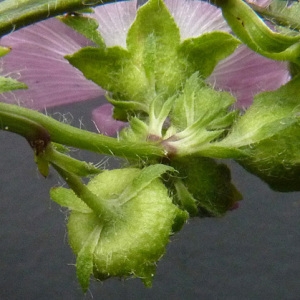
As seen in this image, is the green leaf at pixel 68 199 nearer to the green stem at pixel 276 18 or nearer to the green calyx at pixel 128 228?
the green calyx at pixel 128 228

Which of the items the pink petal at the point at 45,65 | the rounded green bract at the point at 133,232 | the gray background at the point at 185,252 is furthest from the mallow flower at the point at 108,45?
the gray background at the point at 185,252

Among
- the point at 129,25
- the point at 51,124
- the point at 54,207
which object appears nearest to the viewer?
the point at 51,124

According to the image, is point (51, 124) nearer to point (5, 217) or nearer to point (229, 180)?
point (229, 180)

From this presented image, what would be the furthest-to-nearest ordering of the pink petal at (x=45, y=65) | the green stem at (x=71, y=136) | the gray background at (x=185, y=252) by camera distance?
1. the gray background at (x=185, y=252)
2. the pink petal at (x=45, y=65)
3. the green stem at (x=71, y=136)

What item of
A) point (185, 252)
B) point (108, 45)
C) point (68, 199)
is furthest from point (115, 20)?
point (185, 252)

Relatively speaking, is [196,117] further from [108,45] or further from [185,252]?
[185,252]

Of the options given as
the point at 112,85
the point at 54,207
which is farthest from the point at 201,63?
the point at 54,207
